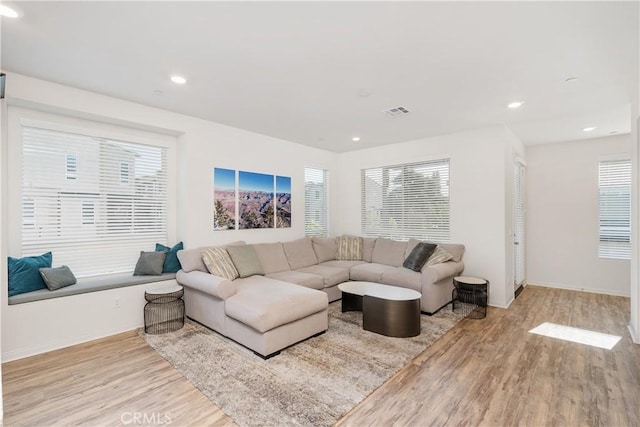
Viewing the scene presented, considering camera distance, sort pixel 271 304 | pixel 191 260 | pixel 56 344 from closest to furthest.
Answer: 1. pixel 271 304
2. pixel 56 344
3. pixel 191 260

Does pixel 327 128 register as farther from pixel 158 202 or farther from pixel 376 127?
pixel 158 202

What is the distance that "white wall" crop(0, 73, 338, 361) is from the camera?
293 centimetres

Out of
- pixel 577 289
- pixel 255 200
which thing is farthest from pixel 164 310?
pixel 577 289

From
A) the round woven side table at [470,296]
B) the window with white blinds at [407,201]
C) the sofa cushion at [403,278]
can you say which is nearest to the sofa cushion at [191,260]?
the sofa cushion at [403,278]

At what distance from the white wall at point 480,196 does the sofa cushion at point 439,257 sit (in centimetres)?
47

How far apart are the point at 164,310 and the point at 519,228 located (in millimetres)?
5795

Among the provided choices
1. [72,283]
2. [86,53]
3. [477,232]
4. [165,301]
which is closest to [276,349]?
[165,301]

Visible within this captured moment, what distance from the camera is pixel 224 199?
4.58 m

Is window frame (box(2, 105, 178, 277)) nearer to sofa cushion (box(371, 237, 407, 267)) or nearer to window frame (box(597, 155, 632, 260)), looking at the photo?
sofa cushion (box(371, 237, 407, 267))

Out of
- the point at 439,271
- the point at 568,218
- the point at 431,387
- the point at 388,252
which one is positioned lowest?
the point at 431,387

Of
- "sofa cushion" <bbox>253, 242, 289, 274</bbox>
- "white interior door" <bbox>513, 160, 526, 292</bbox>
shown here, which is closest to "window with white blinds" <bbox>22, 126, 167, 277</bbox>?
"sofa cushion" <bbox>253, 242, 289, 274</bbox>

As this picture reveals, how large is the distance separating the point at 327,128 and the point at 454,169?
2172 millimetres

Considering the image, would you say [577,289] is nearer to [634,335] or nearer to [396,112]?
[634,335]

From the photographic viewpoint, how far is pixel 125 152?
3922mm
